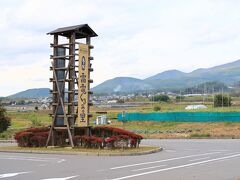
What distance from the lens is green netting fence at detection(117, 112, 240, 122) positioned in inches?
2021

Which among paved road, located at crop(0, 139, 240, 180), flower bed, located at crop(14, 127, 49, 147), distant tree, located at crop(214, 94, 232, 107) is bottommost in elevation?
paved road, located at crop(0, 139, 240, 180)

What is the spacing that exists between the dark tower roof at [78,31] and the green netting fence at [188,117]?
26.1 m

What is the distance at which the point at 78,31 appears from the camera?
24.2m

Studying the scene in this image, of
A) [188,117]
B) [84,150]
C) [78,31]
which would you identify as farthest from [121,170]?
[188,117]

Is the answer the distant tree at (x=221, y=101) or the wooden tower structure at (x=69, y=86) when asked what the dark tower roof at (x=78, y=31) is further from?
the distant tree at (x=221, y=101)

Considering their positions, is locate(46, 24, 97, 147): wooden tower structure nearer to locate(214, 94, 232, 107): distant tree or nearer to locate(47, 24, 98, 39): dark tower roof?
locate(47, 24, 98, 39): dark tower roof

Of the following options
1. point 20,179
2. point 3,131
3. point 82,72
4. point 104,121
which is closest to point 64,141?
point 82,72

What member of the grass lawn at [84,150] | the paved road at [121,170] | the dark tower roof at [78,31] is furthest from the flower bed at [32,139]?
the paved road at [121,170]

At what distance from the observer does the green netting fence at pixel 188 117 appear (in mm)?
51344

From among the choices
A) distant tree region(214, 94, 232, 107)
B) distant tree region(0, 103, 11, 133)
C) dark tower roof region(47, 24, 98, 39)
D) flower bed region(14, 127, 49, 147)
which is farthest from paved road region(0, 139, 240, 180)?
distant tree region(214, 94, 232, 107)

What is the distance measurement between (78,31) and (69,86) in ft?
10.0

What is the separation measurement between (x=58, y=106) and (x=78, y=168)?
966 centimetres

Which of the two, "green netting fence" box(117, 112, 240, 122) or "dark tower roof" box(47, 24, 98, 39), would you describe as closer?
"dark tower roof" box(47, 24, 98, 39)

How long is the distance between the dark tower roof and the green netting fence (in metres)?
26.1
